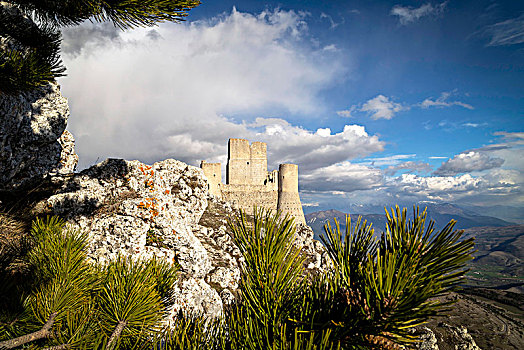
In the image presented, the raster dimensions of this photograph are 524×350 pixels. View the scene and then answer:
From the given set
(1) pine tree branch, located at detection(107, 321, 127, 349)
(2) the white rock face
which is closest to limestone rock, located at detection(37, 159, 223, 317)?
(2) the white rock face

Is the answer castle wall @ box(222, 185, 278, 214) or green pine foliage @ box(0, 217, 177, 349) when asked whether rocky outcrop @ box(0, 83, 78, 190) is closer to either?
green pine foliage @ box(0, 217, 177, 349)

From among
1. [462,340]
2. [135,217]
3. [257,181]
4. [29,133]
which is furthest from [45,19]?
[257,181]

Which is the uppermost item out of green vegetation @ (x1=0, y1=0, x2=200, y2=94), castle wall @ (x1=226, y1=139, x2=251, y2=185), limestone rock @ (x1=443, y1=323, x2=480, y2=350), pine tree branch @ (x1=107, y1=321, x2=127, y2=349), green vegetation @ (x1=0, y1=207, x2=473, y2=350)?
castle wall @ (x1=226, y1=139, x2=251, y2=185)

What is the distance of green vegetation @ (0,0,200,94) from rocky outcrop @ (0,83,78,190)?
120 centimetres

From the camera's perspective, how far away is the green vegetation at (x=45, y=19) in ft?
10.2

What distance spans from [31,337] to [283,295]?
80.5 inches

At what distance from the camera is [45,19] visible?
3.81 meters

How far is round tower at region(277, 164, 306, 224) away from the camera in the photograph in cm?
3944

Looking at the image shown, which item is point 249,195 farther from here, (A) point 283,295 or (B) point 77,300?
(A) point 283,295

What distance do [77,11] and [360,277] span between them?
180 inches

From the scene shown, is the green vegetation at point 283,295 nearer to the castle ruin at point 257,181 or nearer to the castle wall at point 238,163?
the castle ruin at point 257,181

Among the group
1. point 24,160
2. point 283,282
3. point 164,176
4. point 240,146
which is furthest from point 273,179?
point 283,282

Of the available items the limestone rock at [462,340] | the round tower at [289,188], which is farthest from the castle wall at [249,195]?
the limestone rock at [462,340]

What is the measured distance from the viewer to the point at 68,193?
664 centimetres
